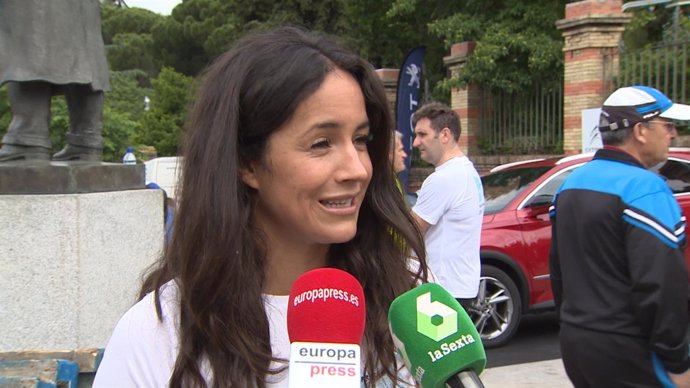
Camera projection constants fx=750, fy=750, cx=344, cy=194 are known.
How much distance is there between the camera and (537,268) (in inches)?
288

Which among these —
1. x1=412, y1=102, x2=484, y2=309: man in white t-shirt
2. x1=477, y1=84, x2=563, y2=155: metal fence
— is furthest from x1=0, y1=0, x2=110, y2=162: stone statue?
x1=477, y1=84, x2=563, y2=155: metal fence

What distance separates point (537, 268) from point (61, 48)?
16.4 ft

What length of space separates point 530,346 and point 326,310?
6399 millimetres

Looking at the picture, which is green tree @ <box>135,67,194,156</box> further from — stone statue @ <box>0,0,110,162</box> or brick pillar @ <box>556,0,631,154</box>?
stone statue @ <box>0,0,110,162</box>

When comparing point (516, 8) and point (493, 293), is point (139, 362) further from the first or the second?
point (516, 8)

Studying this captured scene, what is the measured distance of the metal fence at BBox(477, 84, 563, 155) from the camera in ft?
44.2

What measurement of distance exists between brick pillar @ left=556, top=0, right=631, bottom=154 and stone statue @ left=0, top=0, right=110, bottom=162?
960cm

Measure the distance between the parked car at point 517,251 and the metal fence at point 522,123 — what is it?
5.84 metres

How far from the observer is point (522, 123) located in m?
14.1

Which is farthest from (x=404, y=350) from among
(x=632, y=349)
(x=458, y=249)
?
(x=458, y=249)

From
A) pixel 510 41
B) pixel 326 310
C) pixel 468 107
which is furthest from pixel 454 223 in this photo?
pixel 468 107

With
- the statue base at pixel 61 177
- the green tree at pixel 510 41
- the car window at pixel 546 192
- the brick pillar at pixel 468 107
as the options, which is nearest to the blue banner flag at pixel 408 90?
the green tree at pixel 510 41

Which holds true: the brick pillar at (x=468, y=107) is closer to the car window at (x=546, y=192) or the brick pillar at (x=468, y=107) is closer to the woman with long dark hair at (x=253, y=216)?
the car window at (x=546, y=192)

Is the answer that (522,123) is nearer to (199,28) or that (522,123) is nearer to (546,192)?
(546,192)
